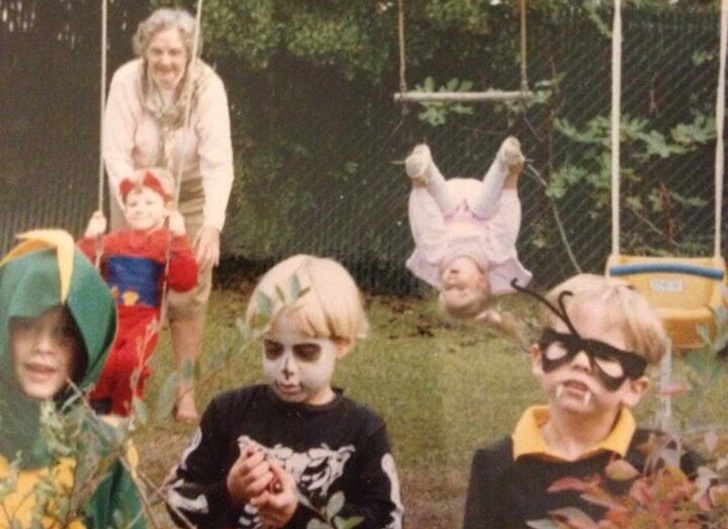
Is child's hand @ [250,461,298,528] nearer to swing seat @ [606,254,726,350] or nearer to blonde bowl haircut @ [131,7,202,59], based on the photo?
swing seat @ [606,254,726,350]

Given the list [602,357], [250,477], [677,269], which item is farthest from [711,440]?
[677,269]

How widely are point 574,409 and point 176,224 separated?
0.81 meters

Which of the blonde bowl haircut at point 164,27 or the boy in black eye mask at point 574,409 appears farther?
the blonde bowl haircut at point 164,27

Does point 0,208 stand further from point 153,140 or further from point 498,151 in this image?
point 498,151

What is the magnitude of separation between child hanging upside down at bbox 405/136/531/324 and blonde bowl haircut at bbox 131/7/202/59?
0.46 metres

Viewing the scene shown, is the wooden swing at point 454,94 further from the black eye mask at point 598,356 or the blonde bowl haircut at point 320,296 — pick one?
the black eye mask at point 598,356

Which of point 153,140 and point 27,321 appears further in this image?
point 153,140

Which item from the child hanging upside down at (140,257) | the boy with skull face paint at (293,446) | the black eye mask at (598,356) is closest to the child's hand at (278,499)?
the boy with skull face paint at (293,446)

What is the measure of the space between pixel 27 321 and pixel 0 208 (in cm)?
49

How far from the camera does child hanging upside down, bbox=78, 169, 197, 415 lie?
3062mm

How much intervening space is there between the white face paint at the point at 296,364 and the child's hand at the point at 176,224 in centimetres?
38

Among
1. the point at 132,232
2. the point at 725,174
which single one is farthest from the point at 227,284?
the point at 725,174

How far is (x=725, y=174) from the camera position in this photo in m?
3.26

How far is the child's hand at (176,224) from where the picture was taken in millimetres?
3164
